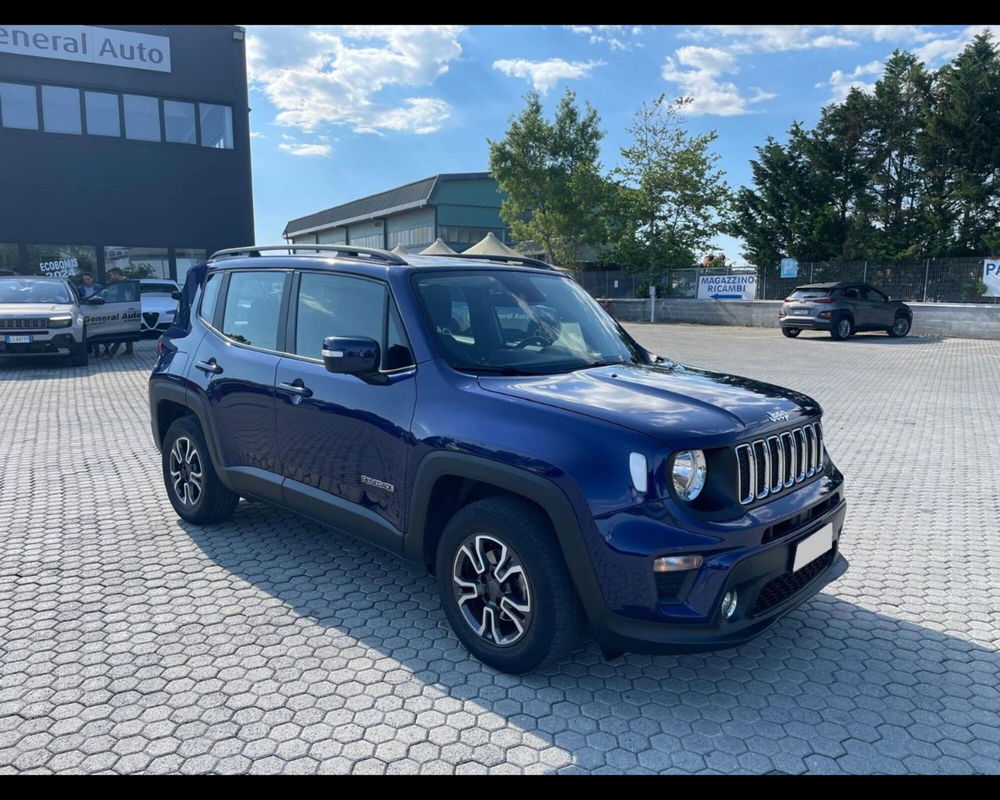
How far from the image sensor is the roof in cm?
5091

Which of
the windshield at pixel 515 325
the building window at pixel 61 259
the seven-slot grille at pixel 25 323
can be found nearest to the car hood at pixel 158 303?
the seven-slot grille at pixel 25 323

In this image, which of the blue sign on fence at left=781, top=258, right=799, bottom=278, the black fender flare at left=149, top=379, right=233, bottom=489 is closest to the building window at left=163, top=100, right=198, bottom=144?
the blue sign on fence at left=781, top=258, right=799, bottom=278

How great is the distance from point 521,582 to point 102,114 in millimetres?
26445

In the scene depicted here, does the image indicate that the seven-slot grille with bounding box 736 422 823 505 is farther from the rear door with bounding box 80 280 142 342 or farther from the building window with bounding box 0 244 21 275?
the building window with bounding box 0 244 21 275

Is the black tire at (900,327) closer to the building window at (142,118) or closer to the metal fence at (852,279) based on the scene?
the metal fence at (852,279)

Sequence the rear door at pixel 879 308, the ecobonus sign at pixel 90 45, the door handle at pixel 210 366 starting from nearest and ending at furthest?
the door handle at pixel 210 366 < the rear door at pixel 879 308 < the ecobonus sign at pixel 90 45

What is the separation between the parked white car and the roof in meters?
32.8

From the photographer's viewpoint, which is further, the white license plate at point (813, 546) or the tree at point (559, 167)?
the tree at point (559, 167)

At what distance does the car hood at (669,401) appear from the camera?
2.87 metres

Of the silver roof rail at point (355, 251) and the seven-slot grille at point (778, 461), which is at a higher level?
the silver roof rail at point (355, 251)

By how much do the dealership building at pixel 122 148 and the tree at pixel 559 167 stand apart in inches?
550

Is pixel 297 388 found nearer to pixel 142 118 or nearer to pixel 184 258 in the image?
pixel 184 258

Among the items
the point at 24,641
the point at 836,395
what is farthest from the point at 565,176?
the point at 24,641
